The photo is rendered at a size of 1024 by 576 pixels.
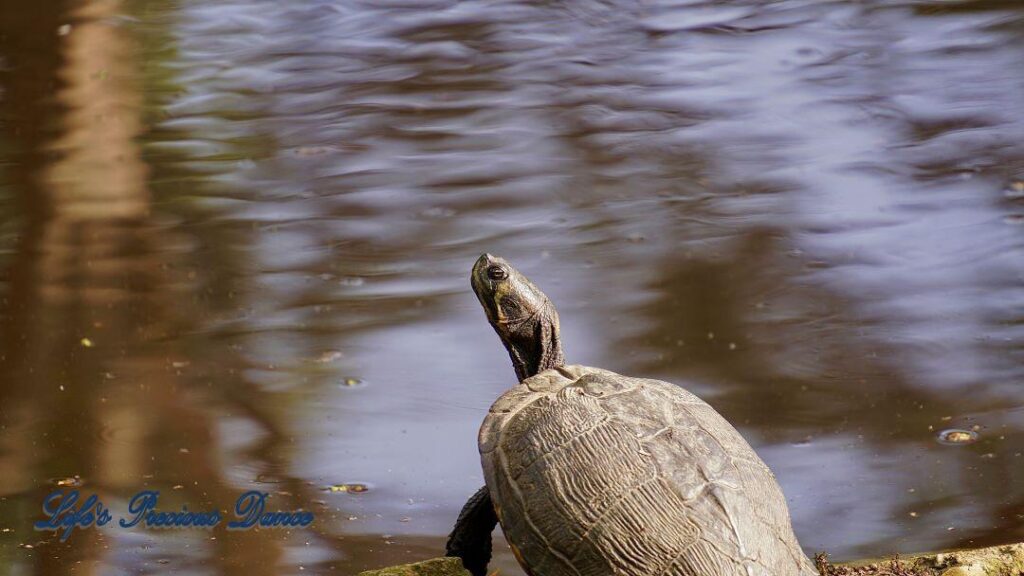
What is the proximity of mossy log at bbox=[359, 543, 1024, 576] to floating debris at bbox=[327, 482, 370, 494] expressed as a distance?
65 centimetres

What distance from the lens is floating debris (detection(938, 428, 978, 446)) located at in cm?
354

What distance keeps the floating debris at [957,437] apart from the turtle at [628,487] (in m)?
1.40

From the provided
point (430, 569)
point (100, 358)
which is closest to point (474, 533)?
point (430, 569)

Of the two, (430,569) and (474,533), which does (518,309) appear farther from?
(430,569)

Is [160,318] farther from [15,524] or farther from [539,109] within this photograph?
[539,109]

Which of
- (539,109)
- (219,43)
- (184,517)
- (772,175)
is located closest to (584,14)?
Answer: (539,109)

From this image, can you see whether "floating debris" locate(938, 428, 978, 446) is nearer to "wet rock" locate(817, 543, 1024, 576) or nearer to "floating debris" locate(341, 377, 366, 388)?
"wet rock" locate(817, 543, 1024, 576)

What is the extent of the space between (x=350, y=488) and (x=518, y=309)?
888 millimetres

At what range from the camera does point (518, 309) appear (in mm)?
2879

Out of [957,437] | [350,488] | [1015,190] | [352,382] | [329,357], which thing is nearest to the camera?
[350,488]

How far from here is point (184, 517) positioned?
326 centimetres

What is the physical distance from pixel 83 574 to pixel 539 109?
426cm

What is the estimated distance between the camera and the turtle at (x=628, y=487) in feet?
7.20

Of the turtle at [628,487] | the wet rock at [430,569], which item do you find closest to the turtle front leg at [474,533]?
the wet rock at [430,569]
